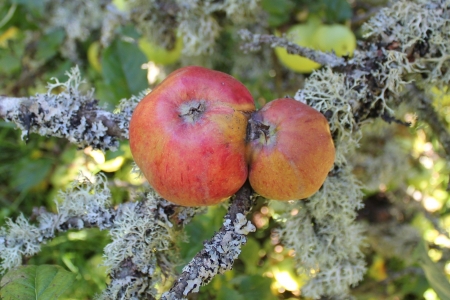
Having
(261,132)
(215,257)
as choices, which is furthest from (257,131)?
(215,257)

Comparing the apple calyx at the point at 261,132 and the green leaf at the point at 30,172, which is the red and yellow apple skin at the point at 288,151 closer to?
the apple calyx at the point at 261,132

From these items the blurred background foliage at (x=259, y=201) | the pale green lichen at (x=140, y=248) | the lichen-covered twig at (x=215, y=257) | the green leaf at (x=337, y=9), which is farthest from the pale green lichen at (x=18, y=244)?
the green leaf at (x=337, y=9)

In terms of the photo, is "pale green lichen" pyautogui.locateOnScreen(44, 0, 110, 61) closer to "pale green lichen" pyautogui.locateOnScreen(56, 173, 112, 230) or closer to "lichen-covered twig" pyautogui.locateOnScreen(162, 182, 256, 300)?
"pale green lichen" pyautogui.locateOnScreen(56, 173, 112, 230)

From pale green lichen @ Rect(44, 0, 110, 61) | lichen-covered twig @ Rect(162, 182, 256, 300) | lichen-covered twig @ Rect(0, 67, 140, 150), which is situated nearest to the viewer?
lichen-covered twig @ Rect(162, 182, 256, 300)

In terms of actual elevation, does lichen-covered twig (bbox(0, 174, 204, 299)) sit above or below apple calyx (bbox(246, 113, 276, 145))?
below

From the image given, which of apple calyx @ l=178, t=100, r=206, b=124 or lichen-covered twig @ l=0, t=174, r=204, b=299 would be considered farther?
lichen-covered twig @ l=0, t=174, r=204, b=299

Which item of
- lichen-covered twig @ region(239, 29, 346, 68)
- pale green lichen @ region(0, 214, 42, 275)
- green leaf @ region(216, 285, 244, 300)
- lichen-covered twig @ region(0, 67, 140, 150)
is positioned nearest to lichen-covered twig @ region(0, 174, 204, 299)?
pale green lichen @ region(0, 214, 42, 275)
